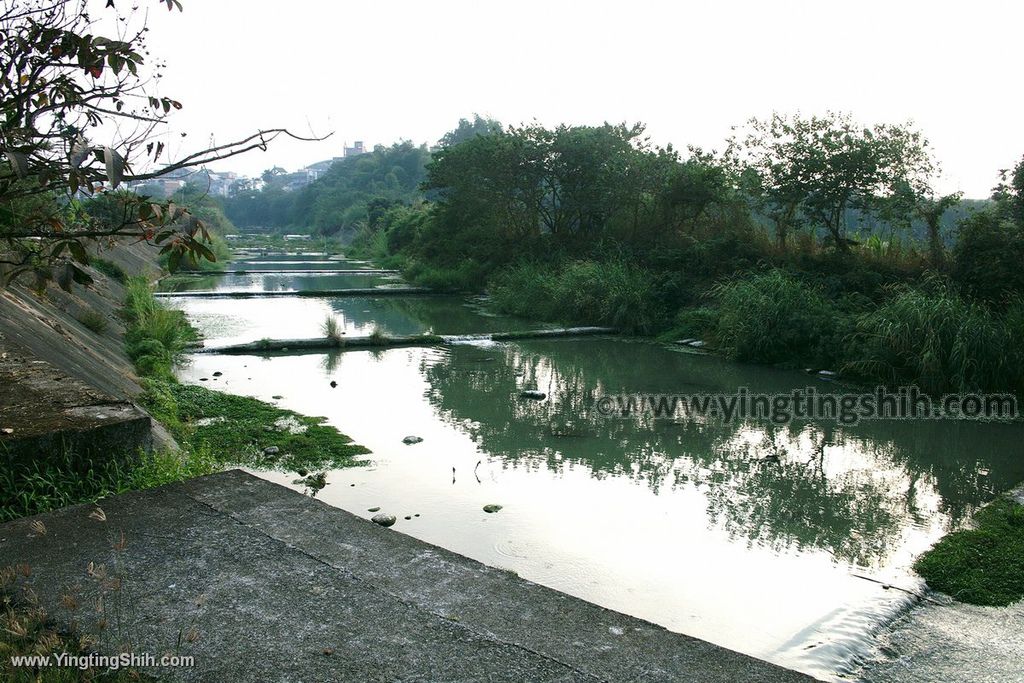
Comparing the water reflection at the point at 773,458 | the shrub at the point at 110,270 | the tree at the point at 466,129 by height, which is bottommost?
the water reflection at the point at 773,458

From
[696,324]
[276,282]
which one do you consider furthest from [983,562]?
[276,282]

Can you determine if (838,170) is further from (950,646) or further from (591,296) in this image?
(950,646)

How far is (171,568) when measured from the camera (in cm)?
257

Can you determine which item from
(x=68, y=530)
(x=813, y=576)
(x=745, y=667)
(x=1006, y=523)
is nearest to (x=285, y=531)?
(x=68, y=530)

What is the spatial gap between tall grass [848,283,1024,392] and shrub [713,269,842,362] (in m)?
0.87

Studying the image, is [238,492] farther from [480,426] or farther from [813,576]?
[480,426]

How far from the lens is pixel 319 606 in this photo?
7.90 feet

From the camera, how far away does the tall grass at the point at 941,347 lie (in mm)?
8727

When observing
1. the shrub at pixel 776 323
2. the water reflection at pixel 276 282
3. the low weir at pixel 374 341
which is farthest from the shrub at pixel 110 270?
the shrub at pixel 776 323

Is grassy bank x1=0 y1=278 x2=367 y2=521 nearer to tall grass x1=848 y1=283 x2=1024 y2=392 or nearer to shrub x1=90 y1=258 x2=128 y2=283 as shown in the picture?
shrub x1=90 y1=258 x2=128 y2=283

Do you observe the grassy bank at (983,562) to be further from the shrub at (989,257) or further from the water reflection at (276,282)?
the water reflection at (276,282)

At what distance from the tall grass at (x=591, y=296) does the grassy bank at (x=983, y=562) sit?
9089mm

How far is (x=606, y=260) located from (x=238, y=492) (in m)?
14.4

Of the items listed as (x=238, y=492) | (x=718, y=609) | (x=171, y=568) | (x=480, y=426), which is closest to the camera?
(x=171, y=568)
